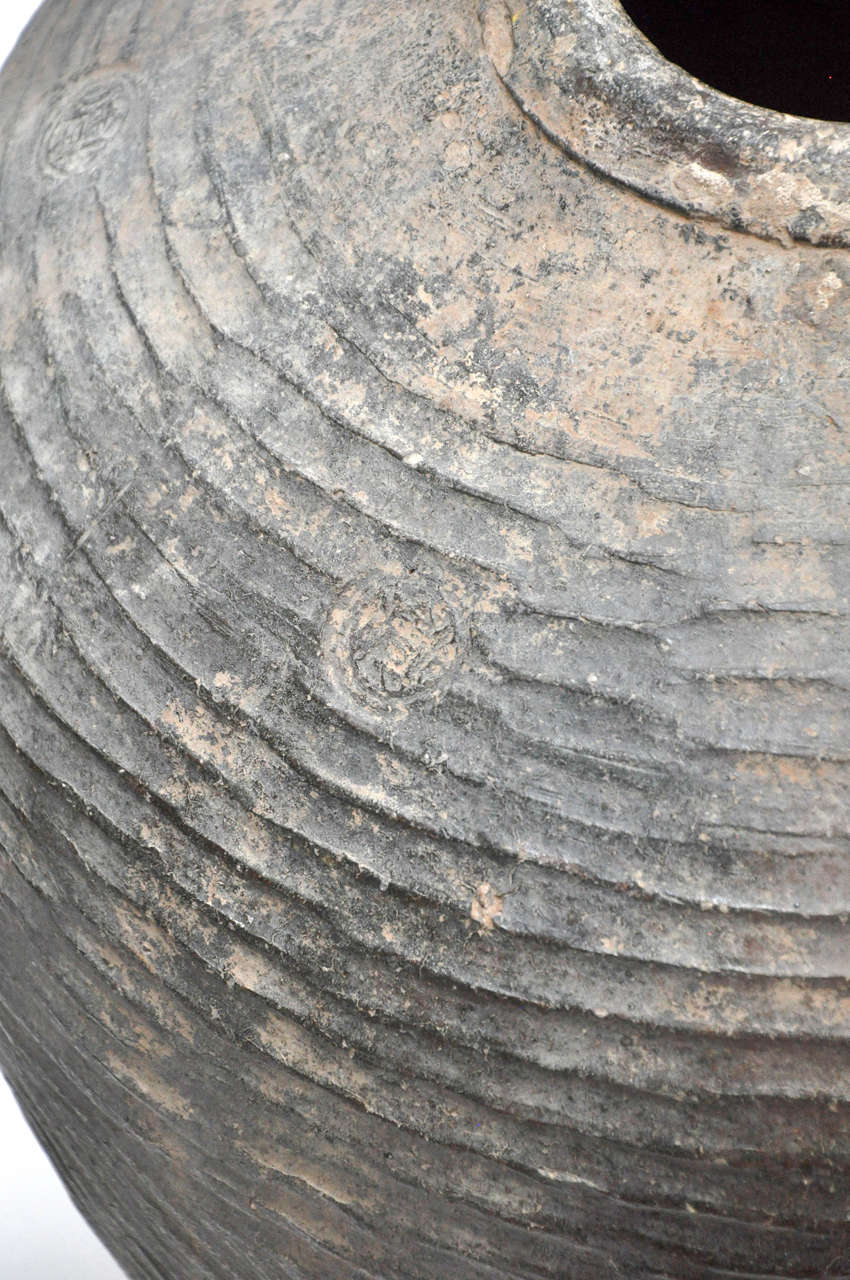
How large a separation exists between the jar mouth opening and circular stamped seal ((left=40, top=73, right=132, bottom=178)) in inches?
13.3

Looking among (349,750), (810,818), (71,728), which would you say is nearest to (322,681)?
(349,750)

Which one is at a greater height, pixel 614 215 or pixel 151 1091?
pixel 614 215

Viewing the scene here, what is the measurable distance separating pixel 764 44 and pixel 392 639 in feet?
2.95

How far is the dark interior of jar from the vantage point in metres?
1.60

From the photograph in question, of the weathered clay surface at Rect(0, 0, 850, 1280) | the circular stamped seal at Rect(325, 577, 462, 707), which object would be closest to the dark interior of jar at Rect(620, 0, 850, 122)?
the weathered clay surface at Rect(0, 0, 850, 1280)

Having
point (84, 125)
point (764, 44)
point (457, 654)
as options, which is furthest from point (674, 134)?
point (764, 44)

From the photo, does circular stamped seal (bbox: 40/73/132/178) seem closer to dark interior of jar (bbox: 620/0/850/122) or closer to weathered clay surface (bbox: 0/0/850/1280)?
weathered clay surface (bbox: 0/0/850/1280)

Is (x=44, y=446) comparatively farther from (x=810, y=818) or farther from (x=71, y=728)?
(x=810, y=818)

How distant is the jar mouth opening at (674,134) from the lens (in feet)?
3.27

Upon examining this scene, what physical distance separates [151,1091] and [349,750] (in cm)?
32

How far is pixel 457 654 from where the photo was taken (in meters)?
1.02

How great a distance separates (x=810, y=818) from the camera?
97 cm

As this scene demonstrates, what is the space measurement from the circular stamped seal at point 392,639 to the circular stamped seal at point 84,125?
42 cm

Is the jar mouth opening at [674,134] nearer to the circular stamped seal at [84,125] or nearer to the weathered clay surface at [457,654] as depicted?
the weathered clay surface at [457,654]
